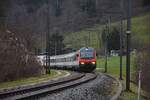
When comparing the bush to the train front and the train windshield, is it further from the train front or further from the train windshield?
the train windshield

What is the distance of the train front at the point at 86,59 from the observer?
55556mm

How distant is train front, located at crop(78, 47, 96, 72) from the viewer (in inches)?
2187

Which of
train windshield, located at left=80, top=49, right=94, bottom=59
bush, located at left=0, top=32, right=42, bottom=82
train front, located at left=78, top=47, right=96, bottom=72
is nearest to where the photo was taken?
bush, located at left=0, top=32, right=42, bottom=82

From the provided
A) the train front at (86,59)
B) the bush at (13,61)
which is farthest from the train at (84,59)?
the bush at (13,61)

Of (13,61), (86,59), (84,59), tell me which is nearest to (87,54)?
(86,59)

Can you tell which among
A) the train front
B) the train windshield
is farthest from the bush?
the train windshield

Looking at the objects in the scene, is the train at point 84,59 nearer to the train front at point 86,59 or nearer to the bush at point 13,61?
the train front at point 86,59

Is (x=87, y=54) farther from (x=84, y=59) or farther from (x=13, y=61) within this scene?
(x=13, y=61)

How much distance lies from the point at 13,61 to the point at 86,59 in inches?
663

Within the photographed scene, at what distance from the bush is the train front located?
7.72 metres

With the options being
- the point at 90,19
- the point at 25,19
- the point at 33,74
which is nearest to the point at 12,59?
the point at 33,74

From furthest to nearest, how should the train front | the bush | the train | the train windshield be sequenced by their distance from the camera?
the train windshield < the train < the train front < the bush

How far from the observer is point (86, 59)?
56.0 metres

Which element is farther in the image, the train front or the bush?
the train front
